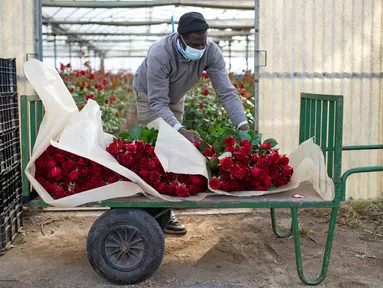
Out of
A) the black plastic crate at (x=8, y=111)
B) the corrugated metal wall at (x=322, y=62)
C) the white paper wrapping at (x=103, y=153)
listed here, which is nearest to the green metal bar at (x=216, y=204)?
the white paper wrapping at (x=103, y=153)

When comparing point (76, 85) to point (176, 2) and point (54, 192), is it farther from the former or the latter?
point (54, 192)

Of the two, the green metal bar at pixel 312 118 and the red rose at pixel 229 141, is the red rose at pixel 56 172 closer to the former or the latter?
the red rose at pixel 229 141

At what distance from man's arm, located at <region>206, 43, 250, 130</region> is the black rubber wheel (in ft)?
4.02

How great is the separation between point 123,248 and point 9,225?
1194mm

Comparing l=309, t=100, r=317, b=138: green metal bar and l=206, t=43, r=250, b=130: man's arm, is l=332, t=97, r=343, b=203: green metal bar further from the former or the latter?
l=206, t=43, r=250, b=130: man's arm

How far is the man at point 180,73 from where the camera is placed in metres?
3.72

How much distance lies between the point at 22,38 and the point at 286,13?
7.64 feet

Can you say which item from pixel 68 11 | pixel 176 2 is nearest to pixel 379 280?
pixel 176 2

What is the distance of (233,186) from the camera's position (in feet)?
10.6

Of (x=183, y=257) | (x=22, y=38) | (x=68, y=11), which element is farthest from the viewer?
(x=68, y=11)

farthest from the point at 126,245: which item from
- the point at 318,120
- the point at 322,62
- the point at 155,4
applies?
the point at 155,4

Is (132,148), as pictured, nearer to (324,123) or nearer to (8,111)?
(324,123)

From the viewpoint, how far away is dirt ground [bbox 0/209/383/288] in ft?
11.2

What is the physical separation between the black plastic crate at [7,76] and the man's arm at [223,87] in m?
1.43
